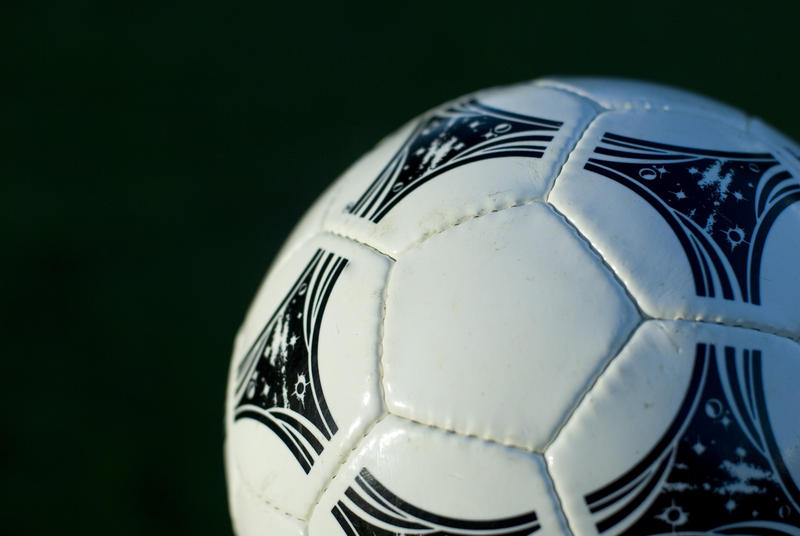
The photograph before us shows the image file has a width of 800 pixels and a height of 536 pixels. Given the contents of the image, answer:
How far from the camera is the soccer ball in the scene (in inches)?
57.2

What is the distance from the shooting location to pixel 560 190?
1.68 meters

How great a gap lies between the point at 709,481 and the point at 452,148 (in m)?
0.86

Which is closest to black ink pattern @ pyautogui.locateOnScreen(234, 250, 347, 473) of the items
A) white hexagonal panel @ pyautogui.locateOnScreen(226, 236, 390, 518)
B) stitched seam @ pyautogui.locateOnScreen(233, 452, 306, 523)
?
white hexagonal panel @ pyautogui.locateOnScreen(226, 236, 390, 518)

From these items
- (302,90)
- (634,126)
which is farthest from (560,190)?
(302,90)

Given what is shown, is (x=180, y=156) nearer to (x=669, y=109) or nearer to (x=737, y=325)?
(x=669, y=109)

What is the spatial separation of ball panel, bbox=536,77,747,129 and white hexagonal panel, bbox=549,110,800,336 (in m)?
0.10

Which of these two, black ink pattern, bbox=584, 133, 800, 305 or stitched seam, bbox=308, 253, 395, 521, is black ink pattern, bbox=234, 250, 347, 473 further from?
black ink pattern, bbox=584, 133, 800, 305

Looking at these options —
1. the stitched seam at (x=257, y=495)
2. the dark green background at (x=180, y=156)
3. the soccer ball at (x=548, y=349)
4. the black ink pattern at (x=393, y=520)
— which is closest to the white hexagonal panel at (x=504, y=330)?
the soccer ball at (x=548, y=349)

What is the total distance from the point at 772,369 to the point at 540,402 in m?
0.41

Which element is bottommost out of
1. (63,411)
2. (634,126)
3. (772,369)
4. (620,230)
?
(63,411)

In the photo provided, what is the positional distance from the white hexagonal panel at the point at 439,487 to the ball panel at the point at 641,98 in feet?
2.89

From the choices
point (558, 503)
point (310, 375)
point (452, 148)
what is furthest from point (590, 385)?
point (452, 148)

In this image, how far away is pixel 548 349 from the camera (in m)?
1.50

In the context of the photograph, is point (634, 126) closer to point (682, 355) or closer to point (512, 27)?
point (682, 355)
